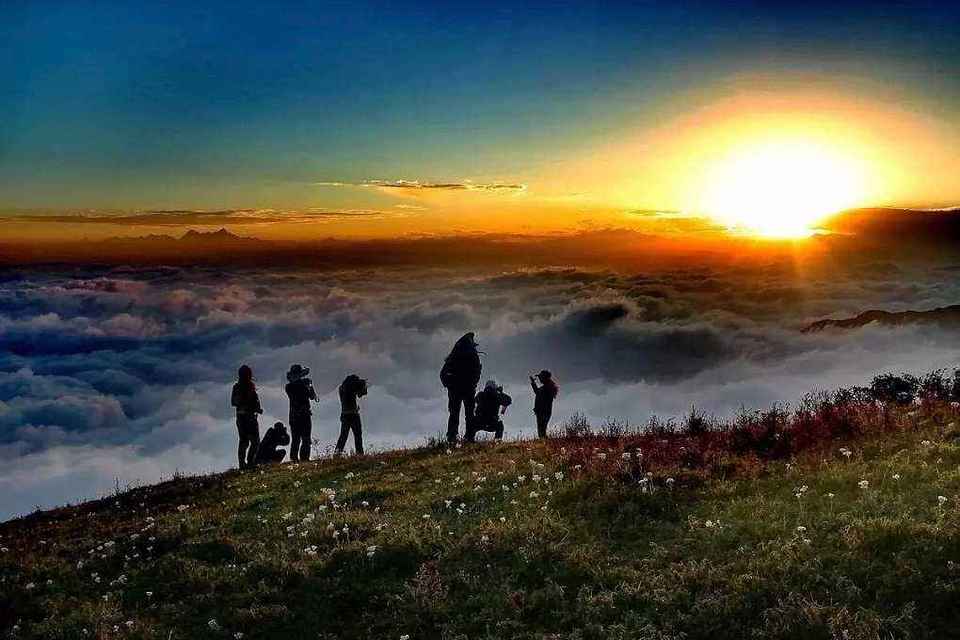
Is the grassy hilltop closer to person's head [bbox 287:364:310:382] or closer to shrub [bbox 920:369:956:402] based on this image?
shrub [bbox 920:369:956:402]

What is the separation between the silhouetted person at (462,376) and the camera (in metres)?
25.5

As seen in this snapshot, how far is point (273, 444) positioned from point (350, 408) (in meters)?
3.29

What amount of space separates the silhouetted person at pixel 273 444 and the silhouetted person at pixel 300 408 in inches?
20.7

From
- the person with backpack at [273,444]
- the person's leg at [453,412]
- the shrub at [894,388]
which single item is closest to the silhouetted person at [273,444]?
the person with backpack at [273,444]

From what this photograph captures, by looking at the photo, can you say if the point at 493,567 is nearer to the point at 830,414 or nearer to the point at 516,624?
the point at 516,624

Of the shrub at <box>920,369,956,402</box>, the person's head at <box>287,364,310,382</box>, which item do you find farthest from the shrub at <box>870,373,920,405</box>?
the person's head at <box>287,364,310,382</box>

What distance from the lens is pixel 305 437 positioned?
1105 inches

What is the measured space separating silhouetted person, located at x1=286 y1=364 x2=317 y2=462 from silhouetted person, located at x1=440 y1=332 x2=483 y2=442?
Answer: 16.1ft

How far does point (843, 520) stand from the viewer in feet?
38.0

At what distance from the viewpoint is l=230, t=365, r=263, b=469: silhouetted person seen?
A: 86.8 ft

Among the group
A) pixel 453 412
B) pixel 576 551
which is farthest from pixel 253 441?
pixel 576 551

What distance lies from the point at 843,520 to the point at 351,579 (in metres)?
7.37

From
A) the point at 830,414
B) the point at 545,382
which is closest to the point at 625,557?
the point at 830,414

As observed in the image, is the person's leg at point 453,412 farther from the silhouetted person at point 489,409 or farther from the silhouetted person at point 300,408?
the silhouetted person at point 300,408
